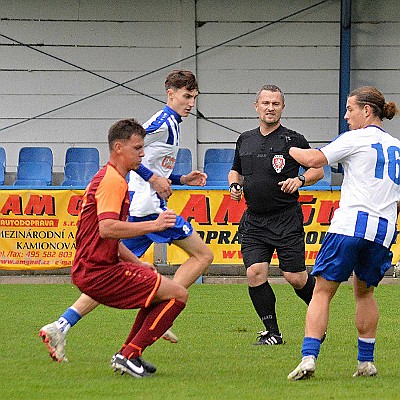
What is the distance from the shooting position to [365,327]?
645 cm

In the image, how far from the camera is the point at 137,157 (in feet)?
20.5

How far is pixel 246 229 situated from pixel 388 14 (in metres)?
11.1

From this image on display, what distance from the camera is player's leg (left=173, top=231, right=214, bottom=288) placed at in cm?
757

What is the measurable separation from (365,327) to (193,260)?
5.29ft

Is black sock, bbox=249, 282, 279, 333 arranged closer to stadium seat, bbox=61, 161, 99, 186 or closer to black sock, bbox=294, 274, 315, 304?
black sock, bbox=294, 274, 315, 304

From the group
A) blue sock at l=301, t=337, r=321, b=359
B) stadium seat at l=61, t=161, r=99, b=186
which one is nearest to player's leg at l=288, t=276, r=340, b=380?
blue sock at l=301, t=337, r=321, b=359

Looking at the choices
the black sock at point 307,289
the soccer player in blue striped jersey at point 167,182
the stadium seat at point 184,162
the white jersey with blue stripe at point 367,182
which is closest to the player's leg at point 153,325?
the white jersey with blue stripe at point 367,182

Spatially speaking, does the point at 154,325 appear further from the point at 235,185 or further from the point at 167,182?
the point at 235,185

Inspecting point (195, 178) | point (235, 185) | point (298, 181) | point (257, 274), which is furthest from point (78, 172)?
point (298, 181)

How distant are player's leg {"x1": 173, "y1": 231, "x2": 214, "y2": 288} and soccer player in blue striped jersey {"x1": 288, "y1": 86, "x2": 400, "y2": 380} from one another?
1.49m

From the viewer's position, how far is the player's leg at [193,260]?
7574mm

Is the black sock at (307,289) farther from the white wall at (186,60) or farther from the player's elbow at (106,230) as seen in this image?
the white wall at (186,60)

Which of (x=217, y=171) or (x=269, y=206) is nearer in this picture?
(x=269, y=206)

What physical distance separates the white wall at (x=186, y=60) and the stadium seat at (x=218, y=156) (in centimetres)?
63
